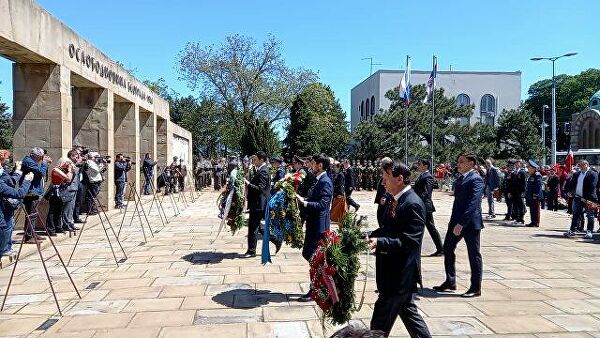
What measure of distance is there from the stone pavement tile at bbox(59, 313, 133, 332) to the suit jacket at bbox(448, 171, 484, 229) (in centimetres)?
419

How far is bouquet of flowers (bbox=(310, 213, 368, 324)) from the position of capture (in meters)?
4.33

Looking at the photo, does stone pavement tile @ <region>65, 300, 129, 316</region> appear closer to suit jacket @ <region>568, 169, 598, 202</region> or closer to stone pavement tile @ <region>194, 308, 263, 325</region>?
stone pavement tile @ <region>194, 308, 263, 325</region>

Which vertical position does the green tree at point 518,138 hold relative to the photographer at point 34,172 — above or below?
above

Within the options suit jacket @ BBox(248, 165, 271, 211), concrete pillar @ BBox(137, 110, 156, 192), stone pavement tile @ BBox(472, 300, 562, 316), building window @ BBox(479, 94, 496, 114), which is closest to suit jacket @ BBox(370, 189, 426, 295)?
stone pavement tile @ BBox(472, 300, 562, 316)

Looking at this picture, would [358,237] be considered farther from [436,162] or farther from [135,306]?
[436,162]

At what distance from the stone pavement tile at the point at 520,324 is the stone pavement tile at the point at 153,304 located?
356cm

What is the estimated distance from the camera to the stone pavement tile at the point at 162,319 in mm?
5500

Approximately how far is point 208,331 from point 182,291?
1.67m

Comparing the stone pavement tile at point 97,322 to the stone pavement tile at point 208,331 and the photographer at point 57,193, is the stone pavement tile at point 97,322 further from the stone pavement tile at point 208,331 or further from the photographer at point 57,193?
the photographer at point 57,193

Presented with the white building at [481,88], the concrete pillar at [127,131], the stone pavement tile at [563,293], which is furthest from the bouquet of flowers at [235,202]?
the white building at [481,88]

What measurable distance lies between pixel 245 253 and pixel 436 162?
89.0 ft

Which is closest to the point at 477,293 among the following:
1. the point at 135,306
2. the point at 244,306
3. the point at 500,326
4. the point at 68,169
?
the point at 500,326

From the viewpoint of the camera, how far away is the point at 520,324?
18.3ft

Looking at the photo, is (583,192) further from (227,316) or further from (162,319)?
(162,319)
